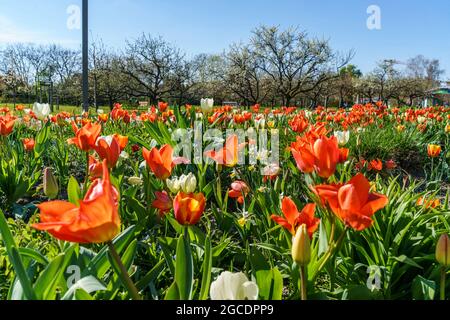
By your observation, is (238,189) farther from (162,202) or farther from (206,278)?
(206,278)

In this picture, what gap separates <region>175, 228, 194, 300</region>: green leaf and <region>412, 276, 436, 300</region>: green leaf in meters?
0.63

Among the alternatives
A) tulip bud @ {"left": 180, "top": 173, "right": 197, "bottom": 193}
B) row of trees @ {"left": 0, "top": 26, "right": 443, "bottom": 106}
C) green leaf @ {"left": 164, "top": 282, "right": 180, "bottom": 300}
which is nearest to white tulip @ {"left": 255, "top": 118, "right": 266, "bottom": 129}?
tulip bud @ {"left": 180, "top": 173, "right": 197, "bottom": 193}

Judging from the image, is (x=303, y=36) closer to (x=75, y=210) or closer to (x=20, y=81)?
(x=20, y=81)

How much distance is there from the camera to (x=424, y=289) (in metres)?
1.07

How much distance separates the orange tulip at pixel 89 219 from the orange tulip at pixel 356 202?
1.34 feet

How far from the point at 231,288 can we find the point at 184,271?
17 cm

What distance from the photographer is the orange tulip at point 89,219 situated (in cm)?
65

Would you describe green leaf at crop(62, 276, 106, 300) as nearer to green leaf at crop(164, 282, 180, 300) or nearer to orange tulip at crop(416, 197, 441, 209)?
green leaf at crop(164, 282, 180, 300)

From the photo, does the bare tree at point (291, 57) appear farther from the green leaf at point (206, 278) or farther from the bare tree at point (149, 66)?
the green leaf at point (206, 278)

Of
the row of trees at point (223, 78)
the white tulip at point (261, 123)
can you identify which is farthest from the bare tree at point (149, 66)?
the white tulip at point (261, 123)

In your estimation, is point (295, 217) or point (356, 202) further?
point (295, 217)

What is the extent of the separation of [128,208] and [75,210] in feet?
3.86

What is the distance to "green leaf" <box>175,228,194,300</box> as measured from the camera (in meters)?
0.86

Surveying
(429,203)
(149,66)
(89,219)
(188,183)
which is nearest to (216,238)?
(188,183)
